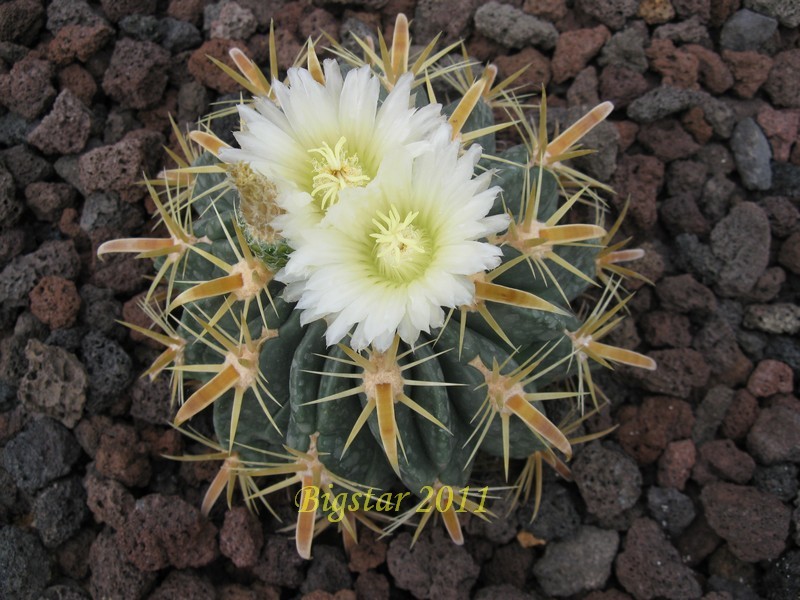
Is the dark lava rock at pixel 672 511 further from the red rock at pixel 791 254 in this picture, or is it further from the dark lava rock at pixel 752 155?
the dark lava rock at pixel 752 155

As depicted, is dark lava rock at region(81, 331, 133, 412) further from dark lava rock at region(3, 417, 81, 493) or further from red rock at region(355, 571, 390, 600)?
red rock at region(355, 571, 390, 600)

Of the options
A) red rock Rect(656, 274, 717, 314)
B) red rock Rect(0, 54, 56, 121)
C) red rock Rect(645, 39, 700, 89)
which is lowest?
red rock Rect(656, 274, 717, 314)

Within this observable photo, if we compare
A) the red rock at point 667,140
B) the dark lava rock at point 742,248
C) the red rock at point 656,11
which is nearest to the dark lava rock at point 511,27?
the red rock at point 656,11

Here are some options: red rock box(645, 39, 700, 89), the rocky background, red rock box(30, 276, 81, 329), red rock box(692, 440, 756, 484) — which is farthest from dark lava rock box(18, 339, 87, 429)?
red rock box(645, 39, 700, 89)


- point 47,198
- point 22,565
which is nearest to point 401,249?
point 22,565

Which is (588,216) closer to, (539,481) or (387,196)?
(539,481)

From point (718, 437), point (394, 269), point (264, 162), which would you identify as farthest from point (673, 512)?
point (264, 162)
